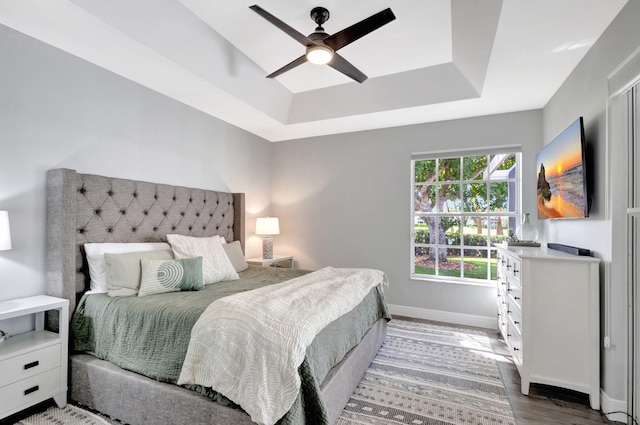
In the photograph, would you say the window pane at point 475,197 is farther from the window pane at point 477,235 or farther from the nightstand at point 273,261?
the nightstand at point 273,261

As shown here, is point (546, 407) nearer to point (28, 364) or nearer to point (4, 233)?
point (28, 364)

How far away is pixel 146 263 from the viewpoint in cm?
217

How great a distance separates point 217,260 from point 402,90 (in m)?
2.45

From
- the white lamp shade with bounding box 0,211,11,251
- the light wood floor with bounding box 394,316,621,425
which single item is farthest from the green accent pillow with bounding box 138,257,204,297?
the light wood floor with bounding box 394,316,621,425

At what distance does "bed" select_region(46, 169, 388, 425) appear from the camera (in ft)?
5.23

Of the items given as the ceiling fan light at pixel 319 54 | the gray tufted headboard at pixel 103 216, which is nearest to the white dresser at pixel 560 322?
the ceiling fan light at pixel 319 54

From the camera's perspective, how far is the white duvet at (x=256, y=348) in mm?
1317

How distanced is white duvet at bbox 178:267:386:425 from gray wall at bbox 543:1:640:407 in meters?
1.70

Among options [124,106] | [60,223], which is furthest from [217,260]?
[124,106]

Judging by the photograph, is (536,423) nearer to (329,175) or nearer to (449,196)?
(449,196)

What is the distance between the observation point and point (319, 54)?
6.92ft

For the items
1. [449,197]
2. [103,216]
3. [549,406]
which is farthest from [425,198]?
[103,216]

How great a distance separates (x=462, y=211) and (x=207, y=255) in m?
2.86

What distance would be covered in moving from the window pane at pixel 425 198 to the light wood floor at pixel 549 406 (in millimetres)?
1957
